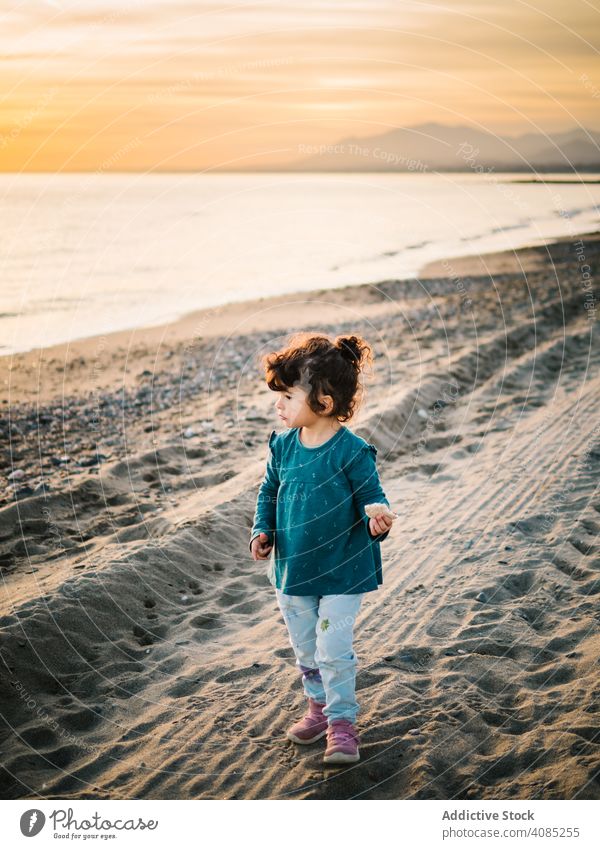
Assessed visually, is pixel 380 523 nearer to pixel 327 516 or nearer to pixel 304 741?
pixel 327 516

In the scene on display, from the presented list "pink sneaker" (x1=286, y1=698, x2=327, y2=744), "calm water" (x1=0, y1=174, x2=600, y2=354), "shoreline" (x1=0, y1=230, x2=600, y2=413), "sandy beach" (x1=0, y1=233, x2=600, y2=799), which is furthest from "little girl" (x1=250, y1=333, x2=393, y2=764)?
"calm water" (x1=0, y1=174, x2=600, y2=354)

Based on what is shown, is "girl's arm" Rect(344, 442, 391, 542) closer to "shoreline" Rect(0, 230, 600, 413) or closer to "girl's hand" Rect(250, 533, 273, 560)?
"girl's hand" Rect(250, 533, 273, 560)

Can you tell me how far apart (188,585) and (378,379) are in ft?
16.6

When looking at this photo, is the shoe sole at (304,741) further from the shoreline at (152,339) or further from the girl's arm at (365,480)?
the shoreline at (152,339)

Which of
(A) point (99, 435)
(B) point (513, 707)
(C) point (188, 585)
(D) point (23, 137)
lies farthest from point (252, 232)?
(B) point (513, 707)

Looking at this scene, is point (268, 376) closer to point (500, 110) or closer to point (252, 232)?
point (500, 110)

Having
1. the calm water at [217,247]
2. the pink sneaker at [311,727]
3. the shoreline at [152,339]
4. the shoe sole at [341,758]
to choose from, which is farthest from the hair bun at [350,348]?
the calm water at [217,247]

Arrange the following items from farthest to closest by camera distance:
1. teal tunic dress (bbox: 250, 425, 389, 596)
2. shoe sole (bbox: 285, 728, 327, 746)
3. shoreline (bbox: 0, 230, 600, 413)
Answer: shoreline (bbox: 0, 230, 600, 413)
shoe sole (bbox: 285, 728, 327, 746)
teal tunic dress (bbox: 250, 425, 389, 596)

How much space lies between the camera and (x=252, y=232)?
25047 mm

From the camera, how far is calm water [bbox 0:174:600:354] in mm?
15703

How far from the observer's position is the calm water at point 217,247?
15703 mm

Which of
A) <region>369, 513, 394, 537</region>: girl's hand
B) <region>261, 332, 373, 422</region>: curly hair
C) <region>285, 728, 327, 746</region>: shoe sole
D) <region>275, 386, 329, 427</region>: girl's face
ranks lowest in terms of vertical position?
<region>285, 728, 327, 746</region>: shoe sole

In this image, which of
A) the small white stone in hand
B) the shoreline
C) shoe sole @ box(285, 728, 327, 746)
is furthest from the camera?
the shoreline

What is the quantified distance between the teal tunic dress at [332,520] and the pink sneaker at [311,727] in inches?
27.1
